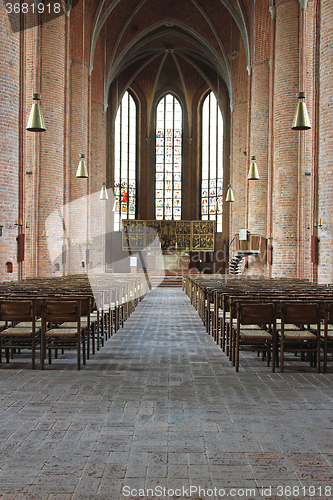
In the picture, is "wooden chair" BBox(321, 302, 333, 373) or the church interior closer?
the church interior

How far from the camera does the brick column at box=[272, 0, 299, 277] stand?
1359 cm

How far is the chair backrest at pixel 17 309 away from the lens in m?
5.23

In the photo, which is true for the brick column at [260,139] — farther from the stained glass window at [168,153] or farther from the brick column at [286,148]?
the stained glass window at [168,153]

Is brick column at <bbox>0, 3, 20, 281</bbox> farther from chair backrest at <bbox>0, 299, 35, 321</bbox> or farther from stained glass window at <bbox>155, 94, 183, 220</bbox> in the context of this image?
A: stained glass window at <bbox>155, 94, 183, 220</bbox>

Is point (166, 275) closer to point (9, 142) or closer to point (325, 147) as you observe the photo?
point (9, 142)

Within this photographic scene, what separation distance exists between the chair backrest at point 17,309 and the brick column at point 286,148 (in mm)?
9969

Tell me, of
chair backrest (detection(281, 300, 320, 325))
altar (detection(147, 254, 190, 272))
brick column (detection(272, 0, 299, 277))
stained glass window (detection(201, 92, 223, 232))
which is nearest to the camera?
chair backrest (detection(281, 300, 320, 325))

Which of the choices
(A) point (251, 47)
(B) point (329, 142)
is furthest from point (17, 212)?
(A) point (251, 47)

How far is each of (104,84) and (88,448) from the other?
2329 cm

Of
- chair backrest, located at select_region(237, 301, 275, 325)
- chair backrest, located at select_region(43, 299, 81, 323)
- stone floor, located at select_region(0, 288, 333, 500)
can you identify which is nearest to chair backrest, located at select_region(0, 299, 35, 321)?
chair backrest, located at select_region(43, 299, 81, 323)

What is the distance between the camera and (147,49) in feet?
91.1

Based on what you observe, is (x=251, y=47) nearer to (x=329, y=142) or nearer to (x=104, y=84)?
(x=104, y=84)

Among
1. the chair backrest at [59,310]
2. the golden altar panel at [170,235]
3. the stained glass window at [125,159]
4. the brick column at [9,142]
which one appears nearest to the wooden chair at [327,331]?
the chair backrest at [59,310]

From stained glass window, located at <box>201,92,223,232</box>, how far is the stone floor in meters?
25.0
